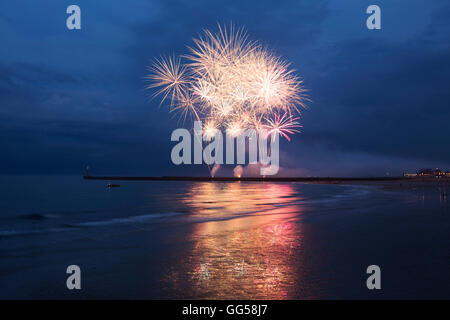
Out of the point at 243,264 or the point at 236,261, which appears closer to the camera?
the point at 243,264

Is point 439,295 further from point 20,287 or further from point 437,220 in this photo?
point 437,220

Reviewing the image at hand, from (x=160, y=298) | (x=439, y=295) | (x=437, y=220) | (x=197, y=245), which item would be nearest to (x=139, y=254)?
(x=197, y=245)

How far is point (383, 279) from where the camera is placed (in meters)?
8.86

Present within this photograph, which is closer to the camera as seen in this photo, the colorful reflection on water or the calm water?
the colorful reflection on water

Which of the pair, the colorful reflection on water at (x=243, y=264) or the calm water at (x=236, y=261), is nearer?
the colorful reflection on water at (x=243, y=264)

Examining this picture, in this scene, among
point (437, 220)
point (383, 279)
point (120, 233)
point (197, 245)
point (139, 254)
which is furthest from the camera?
point (437, 220)

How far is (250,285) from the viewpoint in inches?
327
